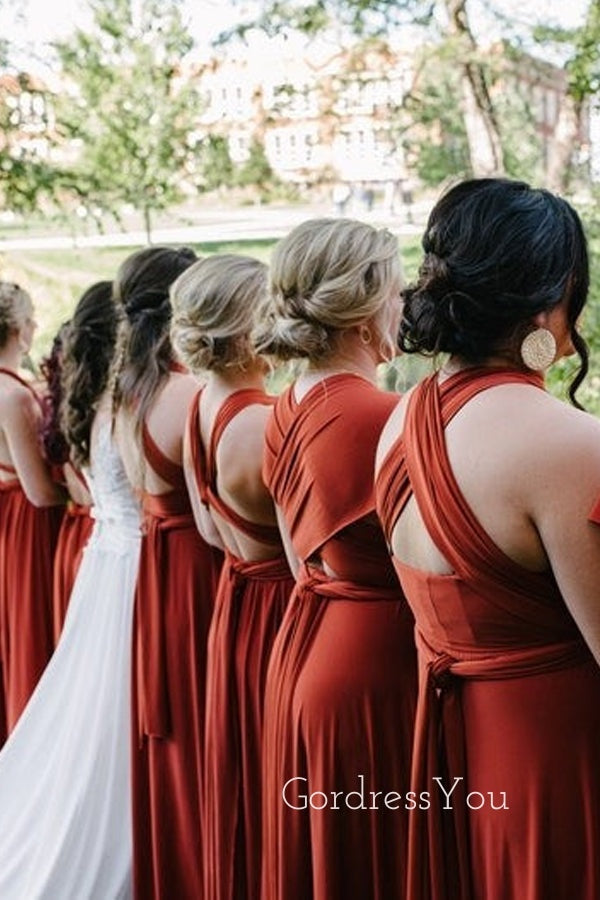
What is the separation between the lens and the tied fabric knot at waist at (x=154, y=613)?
12.5 feet

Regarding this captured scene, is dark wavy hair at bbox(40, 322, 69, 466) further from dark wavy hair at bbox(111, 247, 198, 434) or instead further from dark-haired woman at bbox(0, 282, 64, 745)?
dark wavy hair at bbox(111, 247, 198, 434)

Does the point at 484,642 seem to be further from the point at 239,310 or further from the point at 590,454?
the point at 239,310

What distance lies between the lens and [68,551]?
4.86m

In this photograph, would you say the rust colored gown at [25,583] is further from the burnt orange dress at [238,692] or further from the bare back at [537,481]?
the bare back at [537,481]

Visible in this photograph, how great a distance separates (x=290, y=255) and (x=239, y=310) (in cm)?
56

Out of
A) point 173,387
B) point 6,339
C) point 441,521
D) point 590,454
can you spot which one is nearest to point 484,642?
point 441,521

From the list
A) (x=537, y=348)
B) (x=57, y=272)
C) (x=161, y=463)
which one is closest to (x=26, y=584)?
(x=161, y=463)

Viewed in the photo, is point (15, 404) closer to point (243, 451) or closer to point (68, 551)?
point (68, 551)

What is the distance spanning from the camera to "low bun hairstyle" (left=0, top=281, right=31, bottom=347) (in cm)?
485

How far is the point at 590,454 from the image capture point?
1874mm

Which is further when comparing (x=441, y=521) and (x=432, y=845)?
(x=432, y=845)

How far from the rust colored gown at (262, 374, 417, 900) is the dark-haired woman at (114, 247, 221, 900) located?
1081 mm

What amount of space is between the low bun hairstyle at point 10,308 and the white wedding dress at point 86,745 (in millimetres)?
854

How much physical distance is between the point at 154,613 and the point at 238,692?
628mm
